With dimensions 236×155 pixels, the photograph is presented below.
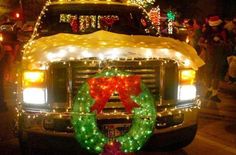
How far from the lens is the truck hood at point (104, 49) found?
5410 mm

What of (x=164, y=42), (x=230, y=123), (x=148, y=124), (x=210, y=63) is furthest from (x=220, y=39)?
(x=148, y=124)

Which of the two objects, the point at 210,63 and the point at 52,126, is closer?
the point at 52,126

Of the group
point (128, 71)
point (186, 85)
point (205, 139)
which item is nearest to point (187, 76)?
point (186, 85)

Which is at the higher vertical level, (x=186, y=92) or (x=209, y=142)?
(x=186, y=92)

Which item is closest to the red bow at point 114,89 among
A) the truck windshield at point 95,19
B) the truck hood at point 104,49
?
the truck hood at point 104,49

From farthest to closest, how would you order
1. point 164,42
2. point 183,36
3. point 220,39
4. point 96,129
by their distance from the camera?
point 220,39, point 183,36, point 164,42, point 96,129

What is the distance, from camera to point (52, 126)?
18.0ft

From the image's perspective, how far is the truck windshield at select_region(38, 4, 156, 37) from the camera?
7289mm

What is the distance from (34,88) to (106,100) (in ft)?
2.67

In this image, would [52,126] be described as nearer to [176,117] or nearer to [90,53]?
[90,53]

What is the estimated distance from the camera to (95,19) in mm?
7844

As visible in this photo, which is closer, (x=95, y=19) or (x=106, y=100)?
(x=106, y=100)

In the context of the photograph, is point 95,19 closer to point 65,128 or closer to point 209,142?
point 209,142

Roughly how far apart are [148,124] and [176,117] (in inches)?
19.8
